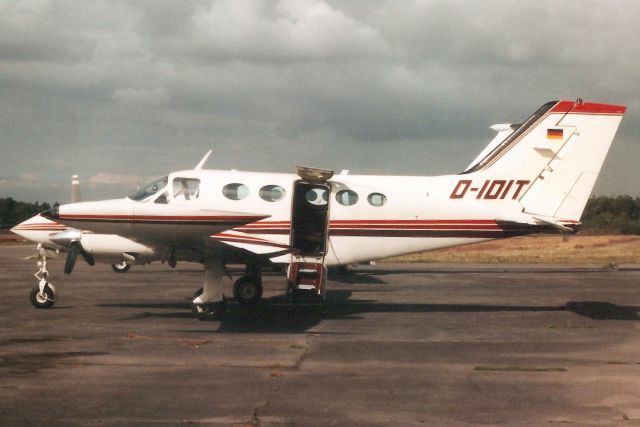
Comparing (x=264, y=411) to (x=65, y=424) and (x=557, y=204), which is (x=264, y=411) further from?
(x=557, y=204)

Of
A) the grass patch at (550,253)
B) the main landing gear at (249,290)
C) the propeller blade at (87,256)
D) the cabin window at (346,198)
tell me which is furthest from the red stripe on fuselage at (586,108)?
the grass patch at (550,253)

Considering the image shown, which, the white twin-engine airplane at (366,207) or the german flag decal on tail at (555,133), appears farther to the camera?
the german flag decal on tail at (555,133)

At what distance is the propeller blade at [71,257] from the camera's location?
14.9m

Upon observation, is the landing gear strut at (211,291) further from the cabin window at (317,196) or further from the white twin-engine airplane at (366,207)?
the cabin window at (317,196)

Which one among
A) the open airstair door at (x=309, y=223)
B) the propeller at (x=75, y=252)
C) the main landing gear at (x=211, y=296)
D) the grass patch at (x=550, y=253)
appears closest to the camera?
the main landing gear at (x=211, y=296)

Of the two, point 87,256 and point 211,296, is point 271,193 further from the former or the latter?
point 87,256

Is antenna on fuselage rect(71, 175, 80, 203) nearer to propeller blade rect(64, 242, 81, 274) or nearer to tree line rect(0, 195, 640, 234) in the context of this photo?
propeller blade rect(64, 242, 81, 274)

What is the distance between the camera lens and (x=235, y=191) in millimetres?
16422

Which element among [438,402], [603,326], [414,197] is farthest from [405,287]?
[438,402]

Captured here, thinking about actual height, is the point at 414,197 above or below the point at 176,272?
above

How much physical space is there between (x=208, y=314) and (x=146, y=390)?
6018 millimetres

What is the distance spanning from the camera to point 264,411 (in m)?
8.05

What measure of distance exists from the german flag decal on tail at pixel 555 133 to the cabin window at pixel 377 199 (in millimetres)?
4288

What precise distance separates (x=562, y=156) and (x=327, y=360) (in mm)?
9112
